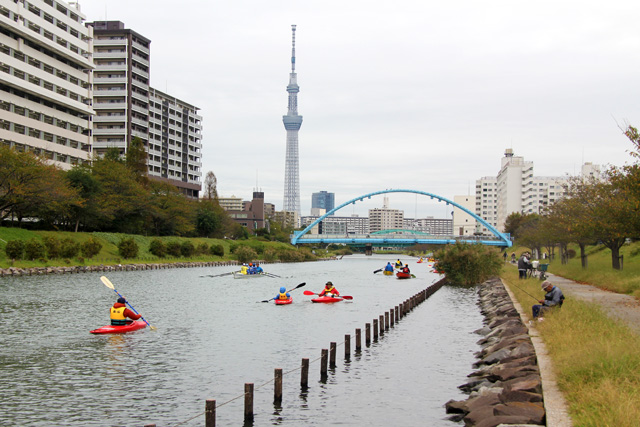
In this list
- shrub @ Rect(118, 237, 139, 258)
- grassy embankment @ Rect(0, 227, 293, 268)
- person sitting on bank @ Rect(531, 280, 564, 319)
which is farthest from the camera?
shrub @ Rect(118, 237, 139, 258)

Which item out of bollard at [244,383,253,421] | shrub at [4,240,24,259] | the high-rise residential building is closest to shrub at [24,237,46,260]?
shrub at [4,240,24,259]

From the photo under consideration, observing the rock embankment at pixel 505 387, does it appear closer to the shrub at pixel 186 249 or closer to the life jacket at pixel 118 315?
the life jacket at pixel 118 315

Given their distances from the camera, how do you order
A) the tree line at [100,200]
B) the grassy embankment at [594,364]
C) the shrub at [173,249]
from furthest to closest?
the shrub at [173,249] → the tree line at [100,200] → the grassy embankment at [594,364]

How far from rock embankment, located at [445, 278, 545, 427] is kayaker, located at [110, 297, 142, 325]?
47.9 feet

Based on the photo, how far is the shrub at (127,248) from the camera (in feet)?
263

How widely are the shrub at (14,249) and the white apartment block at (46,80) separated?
81.9 ft

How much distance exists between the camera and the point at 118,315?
28594 mm

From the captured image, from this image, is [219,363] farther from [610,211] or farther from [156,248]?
[156,248]

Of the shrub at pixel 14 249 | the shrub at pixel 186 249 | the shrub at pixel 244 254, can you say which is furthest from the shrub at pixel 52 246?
the shrub at pixel 244 254

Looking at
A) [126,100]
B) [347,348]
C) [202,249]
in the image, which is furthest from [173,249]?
[347,348]

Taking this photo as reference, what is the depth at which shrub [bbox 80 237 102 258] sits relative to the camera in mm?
71438

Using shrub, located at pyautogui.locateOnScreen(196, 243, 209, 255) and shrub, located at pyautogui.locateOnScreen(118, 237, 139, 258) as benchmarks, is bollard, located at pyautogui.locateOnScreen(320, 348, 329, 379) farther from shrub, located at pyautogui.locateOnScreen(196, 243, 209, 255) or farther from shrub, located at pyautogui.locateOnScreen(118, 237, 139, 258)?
shrub, located at pyautogui.locateOnScreen(196, 243, 209, 255)

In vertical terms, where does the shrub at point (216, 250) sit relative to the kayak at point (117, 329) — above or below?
above

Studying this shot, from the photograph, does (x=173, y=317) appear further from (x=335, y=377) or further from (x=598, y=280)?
(x=598, y=280)
